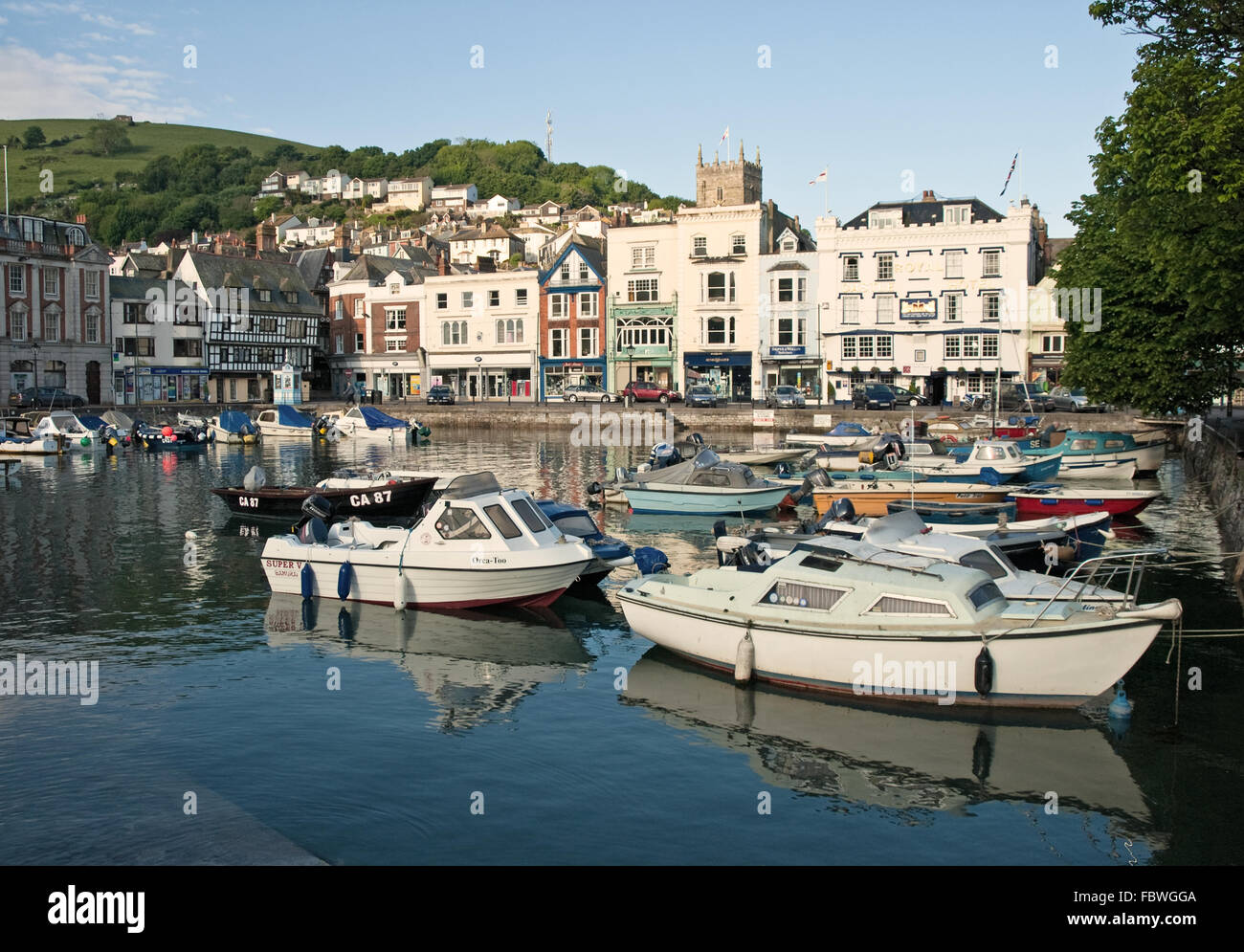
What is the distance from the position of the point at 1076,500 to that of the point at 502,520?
61.4 ft

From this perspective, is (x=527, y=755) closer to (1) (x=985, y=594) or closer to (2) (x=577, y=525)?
(1) (x=985, y=594)

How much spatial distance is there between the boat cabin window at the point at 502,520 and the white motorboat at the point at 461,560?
20 mm

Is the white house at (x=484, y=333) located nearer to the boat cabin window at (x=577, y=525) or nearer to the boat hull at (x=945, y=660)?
the boat cabin window at (x=577, y=525)

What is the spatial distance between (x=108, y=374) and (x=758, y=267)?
176 ft

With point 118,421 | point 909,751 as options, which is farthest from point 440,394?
point 909,751

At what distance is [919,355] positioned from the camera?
76.4 m

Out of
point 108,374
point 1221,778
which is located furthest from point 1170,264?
point 108,374

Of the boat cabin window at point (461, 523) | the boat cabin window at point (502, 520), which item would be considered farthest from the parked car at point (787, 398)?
the boat cabin window at point (461, 523)

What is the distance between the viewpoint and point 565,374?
88.9m

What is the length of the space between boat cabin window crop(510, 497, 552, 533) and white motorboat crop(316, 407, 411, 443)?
4826 cm

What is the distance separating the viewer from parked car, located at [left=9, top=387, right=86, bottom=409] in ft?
250

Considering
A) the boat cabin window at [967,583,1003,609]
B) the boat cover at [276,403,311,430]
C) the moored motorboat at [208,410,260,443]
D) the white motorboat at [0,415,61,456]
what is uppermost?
the boat cover at [276,403,311,430]

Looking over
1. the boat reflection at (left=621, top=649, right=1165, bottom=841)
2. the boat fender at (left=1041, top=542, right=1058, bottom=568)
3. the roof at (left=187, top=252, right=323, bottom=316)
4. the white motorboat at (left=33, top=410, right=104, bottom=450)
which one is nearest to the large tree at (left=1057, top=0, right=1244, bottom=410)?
the boat fender at (left=1041, top=542, right=1058, bottom=568)

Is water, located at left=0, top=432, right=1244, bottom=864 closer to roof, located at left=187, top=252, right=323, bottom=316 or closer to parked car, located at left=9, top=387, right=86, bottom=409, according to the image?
parked car, located at left=9, top=387, right=86, bottom=409
